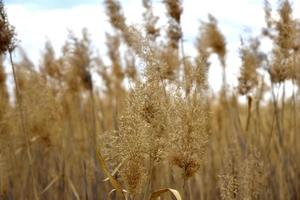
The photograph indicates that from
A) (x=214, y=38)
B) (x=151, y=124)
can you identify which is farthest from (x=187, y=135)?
(x=214, y=38)

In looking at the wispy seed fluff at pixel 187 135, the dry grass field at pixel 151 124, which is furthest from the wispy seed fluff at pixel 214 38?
the wispy seed fluff at pixel 187 135

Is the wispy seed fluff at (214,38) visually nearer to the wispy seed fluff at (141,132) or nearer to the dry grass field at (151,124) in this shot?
the dry grass field at (151,124)

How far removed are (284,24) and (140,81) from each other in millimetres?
2151

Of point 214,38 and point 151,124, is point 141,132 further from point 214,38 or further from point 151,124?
point 214,38

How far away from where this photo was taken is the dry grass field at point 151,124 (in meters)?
1.95

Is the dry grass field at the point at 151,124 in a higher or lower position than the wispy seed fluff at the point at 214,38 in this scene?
lower

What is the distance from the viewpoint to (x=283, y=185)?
3.84 m

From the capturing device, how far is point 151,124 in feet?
6.25

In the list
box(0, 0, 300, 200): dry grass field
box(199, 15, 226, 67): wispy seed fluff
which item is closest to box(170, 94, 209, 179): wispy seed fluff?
box(0, 0, 300, 200): dry grass field

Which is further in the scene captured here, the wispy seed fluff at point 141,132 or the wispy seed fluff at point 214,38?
the wispy seed fluff at point 214,38

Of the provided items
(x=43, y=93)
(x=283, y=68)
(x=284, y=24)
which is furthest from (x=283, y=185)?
(x=43, y=93)

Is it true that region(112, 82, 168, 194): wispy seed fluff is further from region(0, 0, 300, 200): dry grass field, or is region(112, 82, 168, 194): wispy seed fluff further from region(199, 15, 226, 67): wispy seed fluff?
region(199, 15, 226, 67): wispy seed fluff

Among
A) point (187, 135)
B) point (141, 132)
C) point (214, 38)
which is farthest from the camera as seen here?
point (214, 38)

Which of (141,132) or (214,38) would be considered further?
(214,38)
